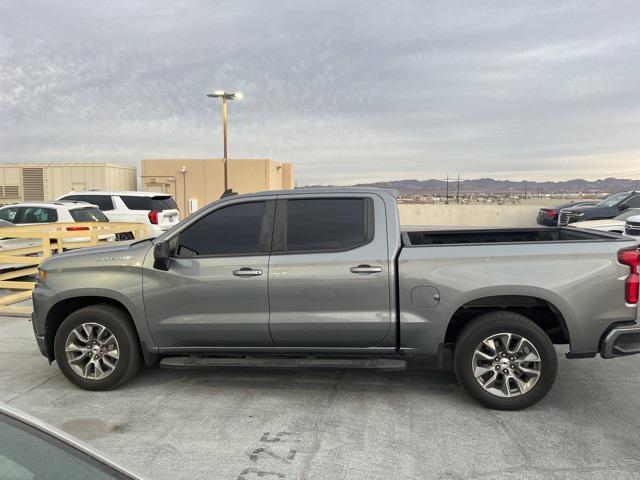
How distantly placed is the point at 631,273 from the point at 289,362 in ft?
9.51

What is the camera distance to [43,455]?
155 centimetres

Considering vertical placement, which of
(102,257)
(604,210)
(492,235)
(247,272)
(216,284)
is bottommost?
(216,284)

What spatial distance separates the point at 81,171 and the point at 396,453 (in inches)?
1154

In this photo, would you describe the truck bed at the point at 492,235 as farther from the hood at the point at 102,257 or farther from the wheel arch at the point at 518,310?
the hood at the point at 102,257

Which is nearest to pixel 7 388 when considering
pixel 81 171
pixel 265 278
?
pixel 265 278

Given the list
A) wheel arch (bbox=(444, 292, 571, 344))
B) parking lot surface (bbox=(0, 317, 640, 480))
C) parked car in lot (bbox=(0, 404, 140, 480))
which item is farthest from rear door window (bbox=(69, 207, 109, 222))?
parked car in lot (bbox=(0, 404, 140, 480))

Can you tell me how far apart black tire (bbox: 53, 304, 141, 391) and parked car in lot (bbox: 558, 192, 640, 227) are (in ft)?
46.1

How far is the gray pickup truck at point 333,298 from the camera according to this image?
4.20 m

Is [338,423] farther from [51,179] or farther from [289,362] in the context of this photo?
[51,179]

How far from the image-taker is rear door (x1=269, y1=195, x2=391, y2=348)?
4355 millimetres

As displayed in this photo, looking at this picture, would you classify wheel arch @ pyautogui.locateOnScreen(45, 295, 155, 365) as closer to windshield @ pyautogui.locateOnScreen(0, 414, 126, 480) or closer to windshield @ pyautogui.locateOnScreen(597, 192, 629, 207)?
windshield @ pyautogui.locateOnScreen(0, 414, 126, 480)

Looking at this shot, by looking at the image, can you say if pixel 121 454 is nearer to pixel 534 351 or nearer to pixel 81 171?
pixel 534 351

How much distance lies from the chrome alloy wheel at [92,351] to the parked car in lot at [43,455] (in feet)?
10.4

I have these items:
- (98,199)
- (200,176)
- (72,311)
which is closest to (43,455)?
(72,311)
